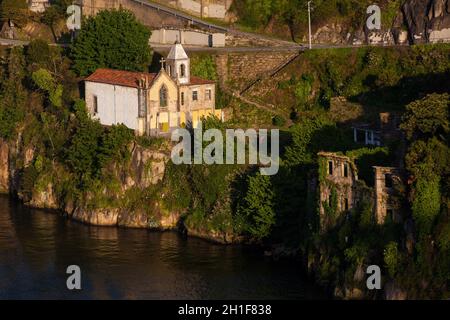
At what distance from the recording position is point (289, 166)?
10450cm

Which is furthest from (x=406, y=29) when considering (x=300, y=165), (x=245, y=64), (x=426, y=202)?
(x=426, y=202)

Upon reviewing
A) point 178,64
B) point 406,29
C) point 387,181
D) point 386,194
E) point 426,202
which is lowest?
point 426,202

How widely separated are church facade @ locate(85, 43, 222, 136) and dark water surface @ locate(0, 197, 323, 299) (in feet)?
34.8

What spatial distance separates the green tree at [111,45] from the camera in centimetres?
12662

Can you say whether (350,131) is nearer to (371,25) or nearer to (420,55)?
(420,55)

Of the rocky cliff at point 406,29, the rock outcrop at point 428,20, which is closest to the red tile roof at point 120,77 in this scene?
the rocky cliff at point 406,29

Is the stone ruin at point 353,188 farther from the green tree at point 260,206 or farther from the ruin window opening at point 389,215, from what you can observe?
the green tree at point 260,206

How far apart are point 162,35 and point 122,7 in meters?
8.15

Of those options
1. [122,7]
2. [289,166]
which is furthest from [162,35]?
[289,166]

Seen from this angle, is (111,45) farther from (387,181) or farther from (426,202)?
(426,202)

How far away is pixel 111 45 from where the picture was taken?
12688 centimetres

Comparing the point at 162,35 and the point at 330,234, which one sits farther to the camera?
the point at 162,35

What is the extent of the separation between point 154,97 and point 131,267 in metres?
21.2
